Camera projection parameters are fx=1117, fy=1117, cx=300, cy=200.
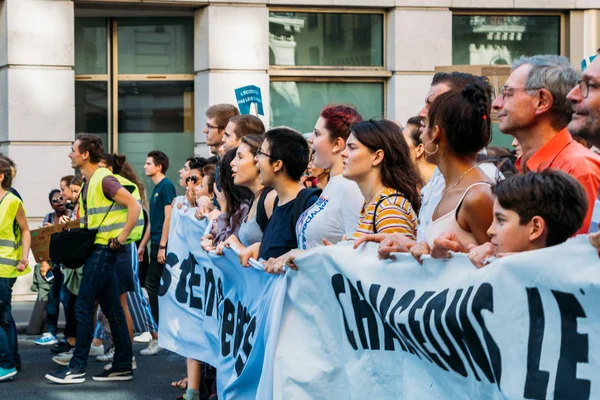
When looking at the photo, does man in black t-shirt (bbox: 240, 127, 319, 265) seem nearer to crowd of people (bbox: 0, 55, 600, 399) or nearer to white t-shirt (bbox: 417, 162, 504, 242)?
crowd of people (bbox: 0, 55, 600, 399)

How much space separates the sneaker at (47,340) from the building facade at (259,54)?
3911mm

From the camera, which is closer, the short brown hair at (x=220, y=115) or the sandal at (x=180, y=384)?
the sandal at (x=180, y=384)

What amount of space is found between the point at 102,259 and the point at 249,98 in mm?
3355

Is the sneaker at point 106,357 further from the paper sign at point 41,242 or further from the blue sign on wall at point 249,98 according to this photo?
the blue sign on wall at point 249,98

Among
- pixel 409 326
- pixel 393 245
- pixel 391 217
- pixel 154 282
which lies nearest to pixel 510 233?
pixel 409 326

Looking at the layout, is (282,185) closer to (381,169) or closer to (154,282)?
(381,169)

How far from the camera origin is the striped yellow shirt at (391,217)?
4.96 metres

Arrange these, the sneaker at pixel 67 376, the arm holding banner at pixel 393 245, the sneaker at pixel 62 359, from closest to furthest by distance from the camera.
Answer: the arm holding banner at pixel 393 245 → the sneaker at pixel 67 376 → the sneaker at pixel 62 359

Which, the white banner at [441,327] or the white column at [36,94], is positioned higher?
the white column at [36,94]

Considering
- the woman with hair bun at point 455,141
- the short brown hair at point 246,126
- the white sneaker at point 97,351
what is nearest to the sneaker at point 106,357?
the white sneaker at point 97,351

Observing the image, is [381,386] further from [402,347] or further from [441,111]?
[441,111]

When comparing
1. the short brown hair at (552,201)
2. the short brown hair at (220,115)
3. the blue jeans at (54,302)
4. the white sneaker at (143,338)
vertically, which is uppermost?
the short brown hair at (220,115)

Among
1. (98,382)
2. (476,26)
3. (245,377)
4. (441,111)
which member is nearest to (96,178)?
(98,382)

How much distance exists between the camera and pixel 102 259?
375 inches
